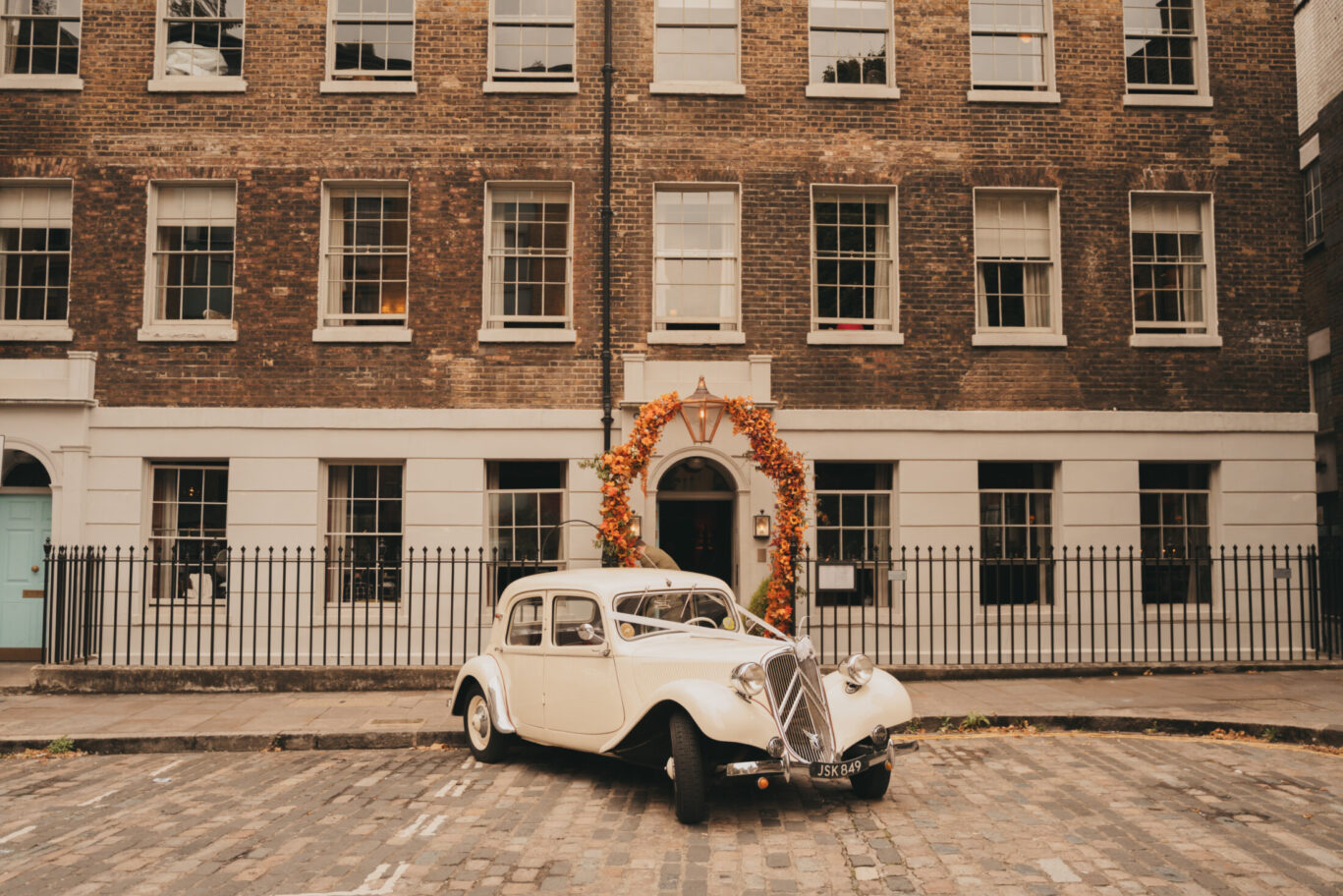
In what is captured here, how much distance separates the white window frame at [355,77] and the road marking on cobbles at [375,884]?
11.4 m

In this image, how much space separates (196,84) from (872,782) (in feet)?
43.1

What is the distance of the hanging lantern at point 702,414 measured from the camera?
510 inches

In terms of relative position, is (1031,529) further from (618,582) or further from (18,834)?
(18,834)

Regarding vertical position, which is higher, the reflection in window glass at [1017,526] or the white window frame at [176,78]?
the white window frame at [176,78]

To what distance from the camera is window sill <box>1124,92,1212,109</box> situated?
14.3 m

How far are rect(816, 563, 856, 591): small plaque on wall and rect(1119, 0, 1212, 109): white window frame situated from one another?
8.27m

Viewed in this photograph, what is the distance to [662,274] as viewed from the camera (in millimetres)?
14047

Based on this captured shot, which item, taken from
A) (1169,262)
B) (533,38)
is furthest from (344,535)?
(1169,262)

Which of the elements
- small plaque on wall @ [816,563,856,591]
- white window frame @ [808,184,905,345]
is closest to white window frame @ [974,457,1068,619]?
white window frame @ [808,184,905,345]

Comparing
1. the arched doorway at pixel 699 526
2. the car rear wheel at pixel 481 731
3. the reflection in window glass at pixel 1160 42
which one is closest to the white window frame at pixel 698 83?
the arched doorway at pixel 699 526

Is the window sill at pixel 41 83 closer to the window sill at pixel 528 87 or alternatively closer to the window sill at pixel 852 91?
the window sill at pixel 528 87

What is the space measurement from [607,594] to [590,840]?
77.9 inches

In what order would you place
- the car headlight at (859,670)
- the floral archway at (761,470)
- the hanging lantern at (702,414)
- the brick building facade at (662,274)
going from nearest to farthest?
the car headlight at (859,670) → the floral archway at (761,470) → the hanging lantern at (702,414) → the brick building facade at (662,274)

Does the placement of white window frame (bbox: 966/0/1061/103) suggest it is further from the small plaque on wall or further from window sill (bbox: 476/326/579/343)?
the small plaque on wall
